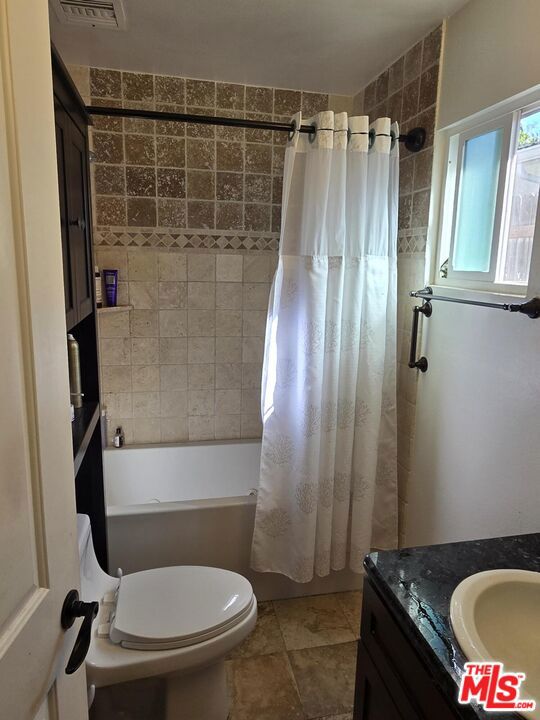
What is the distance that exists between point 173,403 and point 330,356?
3.76 ft

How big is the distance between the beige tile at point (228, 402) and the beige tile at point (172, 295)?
57 cm

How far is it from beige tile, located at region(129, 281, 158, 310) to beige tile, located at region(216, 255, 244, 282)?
14.6 inches

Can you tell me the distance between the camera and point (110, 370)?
2.66 meters

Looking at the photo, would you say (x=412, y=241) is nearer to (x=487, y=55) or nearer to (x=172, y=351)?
(x=487, y=55)

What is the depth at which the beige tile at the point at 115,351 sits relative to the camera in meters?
2.62

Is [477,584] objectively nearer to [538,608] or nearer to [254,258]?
[538,608]

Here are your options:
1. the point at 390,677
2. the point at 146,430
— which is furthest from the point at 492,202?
the point at 146,430

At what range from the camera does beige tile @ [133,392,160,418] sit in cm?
271

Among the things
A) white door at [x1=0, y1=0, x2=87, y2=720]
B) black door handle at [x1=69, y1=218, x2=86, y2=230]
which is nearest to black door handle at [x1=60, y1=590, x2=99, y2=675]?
white door at [x1=0, y1=0, x2=87, y2=720]

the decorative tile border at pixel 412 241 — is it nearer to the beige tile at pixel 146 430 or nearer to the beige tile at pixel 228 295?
the beige tile at pixel 228 295

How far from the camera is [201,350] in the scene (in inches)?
108

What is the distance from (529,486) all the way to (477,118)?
4.25 ft

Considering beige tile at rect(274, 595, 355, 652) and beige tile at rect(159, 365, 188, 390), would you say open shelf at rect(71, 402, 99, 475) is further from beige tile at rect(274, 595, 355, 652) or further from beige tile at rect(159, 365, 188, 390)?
beige tile at rect(274, 595, 355, 652)

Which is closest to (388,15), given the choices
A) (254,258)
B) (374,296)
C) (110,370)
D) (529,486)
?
(374,296)
